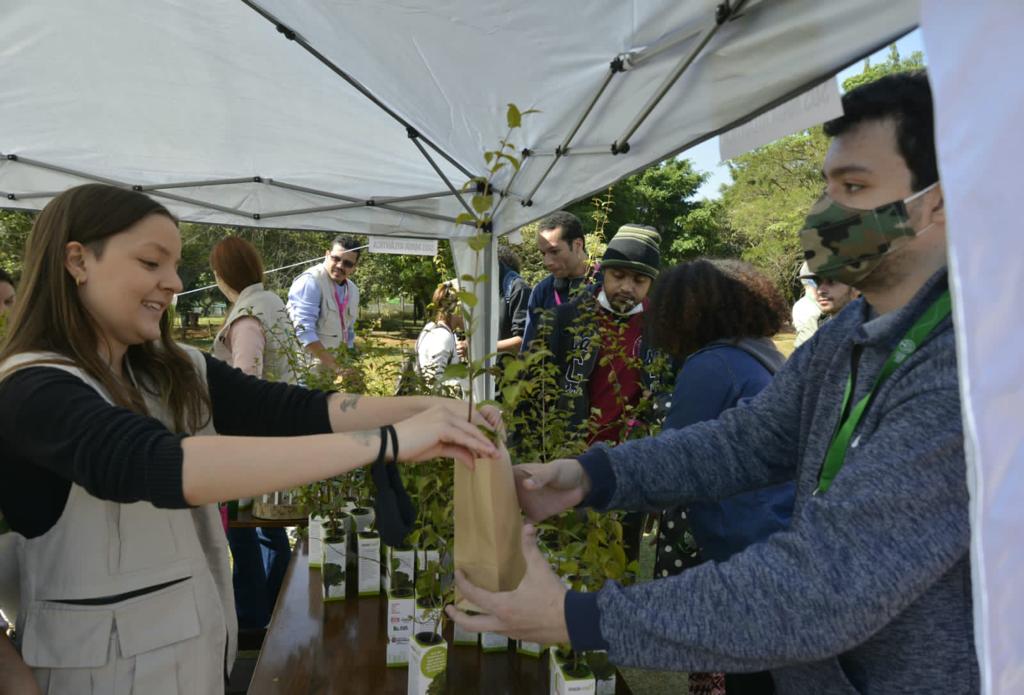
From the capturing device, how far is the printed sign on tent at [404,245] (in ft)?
16.3

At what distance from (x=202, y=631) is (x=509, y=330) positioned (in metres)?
3.68

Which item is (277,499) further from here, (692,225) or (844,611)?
(692,225)

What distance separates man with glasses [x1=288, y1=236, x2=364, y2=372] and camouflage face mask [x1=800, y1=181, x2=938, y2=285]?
4.17 metres

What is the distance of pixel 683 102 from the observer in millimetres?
1700

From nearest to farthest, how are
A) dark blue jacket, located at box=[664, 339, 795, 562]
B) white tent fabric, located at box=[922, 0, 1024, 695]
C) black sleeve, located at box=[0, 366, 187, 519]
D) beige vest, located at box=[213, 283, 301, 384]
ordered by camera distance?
white tent fabric, located at box=[922, 0, 1024, 695]
black sleeve, located at box=[0, 366, 187, 519]
dark blue jacket, located at box=[664, 339, 795, 562]
beige vest, located at box=[213, 283, 301, 384]

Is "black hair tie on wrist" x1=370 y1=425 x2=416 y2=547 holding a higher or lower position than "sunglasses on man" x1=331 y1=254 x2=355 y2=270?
lower

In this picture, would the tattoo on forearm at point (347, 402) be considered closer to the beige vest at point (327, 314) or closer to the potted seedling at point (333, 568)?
the potted seedling at point (333, 568)

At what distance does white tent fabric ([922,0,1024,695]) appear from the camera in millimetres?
593

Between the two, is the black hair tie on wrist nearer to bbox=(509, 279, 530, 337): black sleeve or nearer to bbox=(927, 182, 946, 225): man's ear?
bbox=(927, 182, 946, 225): man's ear

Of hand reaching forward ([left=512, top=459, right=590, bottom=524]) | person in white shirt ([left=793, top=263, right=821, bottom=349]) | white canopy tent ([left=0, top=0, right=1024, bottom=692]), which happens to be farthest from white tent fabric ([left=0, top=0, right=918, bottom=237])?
person in white shirt ([left=793, top=263, right=821, bottom=349])

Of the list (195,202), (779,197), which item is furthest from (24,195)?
(779,197)

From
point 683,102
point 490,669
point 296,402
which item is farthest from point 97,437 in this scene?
point 683,102

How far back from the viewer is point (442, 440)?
114 centimetres

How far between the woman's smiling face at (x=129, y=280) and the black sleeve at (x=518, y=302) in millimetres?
3449
